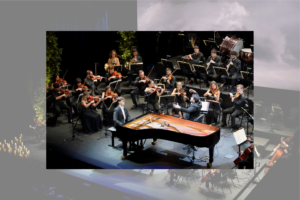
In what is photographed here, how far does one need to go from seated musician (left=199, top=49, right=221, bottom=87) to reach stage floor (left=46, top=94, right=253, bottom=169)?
4.11 feet

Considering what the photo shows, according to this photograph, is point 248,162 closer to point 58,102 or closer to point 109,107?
point 109,107

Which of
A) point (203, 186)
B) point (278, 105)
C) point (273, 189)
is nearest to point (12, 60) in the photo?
point (203, 186)

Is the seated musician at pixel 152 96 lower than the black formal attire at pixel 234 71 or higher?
lower

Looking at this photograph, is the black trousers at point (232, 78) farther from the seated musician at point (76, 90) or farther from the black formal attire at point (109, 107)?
the seated musician at point (76, 90)

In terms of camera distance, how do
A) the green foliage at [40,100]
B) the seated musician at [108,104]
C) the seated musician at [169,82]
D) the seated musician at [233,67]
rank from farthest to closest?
the green foliage at [40,100] < the seated musician at [108,104] < the seated musician at [169,82] < the seated musician at [233,67]

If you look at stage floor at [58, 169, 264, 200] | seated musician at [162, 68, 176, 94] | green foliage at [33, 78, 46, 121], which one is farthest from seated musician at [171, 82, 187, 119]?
green foliage at [33, 78, 46, 121]

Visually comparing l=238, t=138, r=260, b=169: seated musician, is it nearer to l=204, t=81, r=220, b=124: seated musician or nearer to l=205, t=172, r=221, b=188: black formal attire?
l=205, t=172, r=221, b=188: black formal attire

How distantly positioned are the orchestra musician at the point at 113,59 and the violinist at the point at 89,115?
37.5 inches

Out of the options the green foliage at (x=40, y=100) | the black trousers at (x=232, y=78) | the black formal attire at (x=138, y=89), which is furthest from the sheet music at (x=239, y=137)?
the green foliage at (x=40, y=100)

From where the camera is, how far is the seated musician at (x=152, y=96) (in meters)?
9.29

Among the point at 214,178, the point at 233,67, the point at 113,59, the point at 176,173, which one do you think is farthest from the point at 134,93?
the point at 214,178

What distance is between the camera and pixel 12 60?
11.6 m

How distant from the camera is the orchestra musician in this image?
9.56 meters

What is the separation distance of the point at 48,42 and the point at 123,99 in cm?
251
